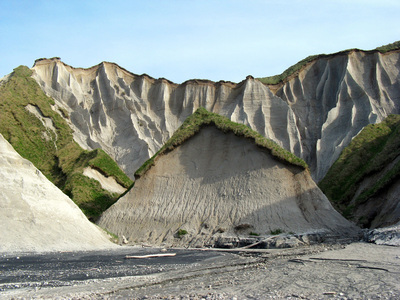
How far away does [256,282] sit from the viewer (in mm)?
9773

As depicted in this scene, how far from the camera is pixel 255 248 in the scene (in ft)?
65.3

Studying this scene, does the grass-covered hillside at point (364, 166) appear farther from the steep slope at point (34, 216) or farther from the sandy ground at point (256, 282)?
the steep slope at point (34, 216)

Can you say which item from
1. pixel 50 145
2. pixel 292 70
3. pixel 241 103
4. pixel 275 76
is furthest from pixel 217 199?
pixel 275 76

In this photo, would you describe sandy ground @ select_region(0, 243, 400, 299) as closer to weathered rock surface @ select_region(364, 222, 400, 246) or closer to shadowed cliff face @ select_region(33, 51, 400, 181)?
weathered rock surface @ select_region(364, 222, 400, 246)

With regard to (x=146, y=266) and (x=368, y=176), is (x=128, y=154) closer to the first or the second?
(x=368, y=176)

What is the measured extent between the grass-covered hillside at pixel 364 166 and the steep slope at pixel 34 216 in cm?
1726

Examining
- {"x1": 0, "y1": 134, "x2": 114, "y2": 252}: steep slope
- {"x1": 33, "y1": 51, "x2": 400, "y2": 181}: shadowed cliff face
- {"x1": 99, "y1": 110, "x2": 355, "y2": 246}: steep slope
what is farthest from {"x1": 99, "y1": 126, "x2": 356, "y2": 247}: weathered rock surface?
{"x1": 33, "y1": 51, "x2": 400, "y2": 181}: shadowed cliff face

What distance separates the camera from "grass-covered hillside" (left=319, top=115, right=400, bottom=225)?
2773 centimetres

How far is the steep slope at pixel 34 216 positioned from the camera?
1753 centimetres

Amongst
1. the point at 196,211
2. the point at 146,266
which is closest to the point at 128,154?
the point at 196,211

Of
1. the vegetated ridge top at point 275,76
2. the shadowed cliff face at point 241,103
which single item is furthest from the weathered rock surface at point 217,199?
the vegetated ridge top at point 275,76

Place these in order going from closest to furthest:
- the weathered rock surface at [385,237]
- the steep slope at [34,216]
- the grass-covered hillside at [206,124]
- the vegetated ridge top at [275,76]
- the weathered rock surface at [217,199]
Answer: the weathered rock surface at [385,237] < the steep slope at [34,216] < the weathered rock surface at [217,199] < the grass-covered hillside at [206,124] < the vegetated ridge top at [275,76]

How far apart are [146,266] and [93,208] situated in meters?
19.2

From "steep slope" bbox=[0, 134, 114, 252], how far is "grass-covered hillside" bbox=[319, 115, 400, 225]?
17.3 m
